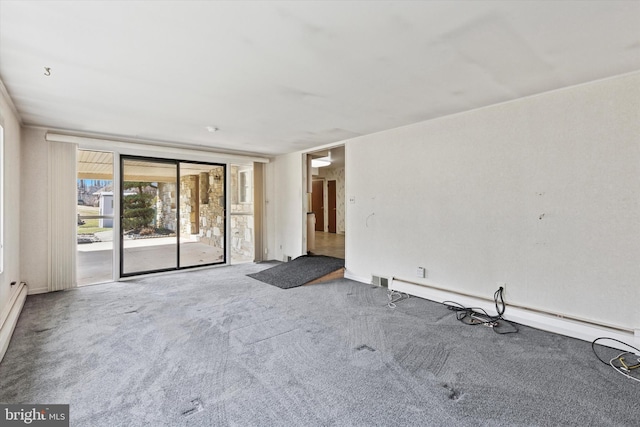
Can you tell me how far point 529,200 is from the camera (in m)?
3.17

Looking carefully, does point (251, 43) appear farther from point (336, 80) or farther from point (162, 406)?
point (162, 406)

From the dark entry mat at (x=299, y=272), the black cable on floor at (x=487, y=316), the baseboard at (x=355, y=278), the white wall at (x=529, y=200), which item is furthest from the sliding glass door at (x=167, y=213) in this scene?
the black cable on floor at (x=487, y=316)

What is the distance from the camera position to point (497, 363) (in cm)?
241

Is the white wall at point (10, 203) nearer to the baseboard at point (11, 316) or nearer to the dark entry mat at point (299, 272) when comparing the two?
the baseboard at point (11, 316)

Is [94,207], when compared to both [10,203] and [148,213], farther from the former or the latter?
[10,203]

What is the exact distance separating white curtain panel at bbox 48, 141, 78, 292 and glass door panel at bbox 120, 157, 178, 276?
0.65 m

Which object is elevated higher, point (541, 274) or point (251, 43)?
point (251, 43)

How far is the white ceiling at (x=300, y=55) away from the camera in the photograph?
173cm

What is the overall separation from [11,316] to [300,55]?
3728mm

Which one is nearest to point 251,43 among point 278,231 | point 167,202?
point 167,202

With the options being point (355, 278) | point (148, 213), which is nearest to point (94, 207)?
point (148, 213)

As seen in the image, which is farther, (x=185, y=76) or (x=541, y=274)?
(x=541, y=274)

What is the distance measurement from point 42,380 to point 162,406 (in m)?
1.01

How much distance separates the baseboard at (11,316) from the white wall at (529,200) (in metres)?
4.14
